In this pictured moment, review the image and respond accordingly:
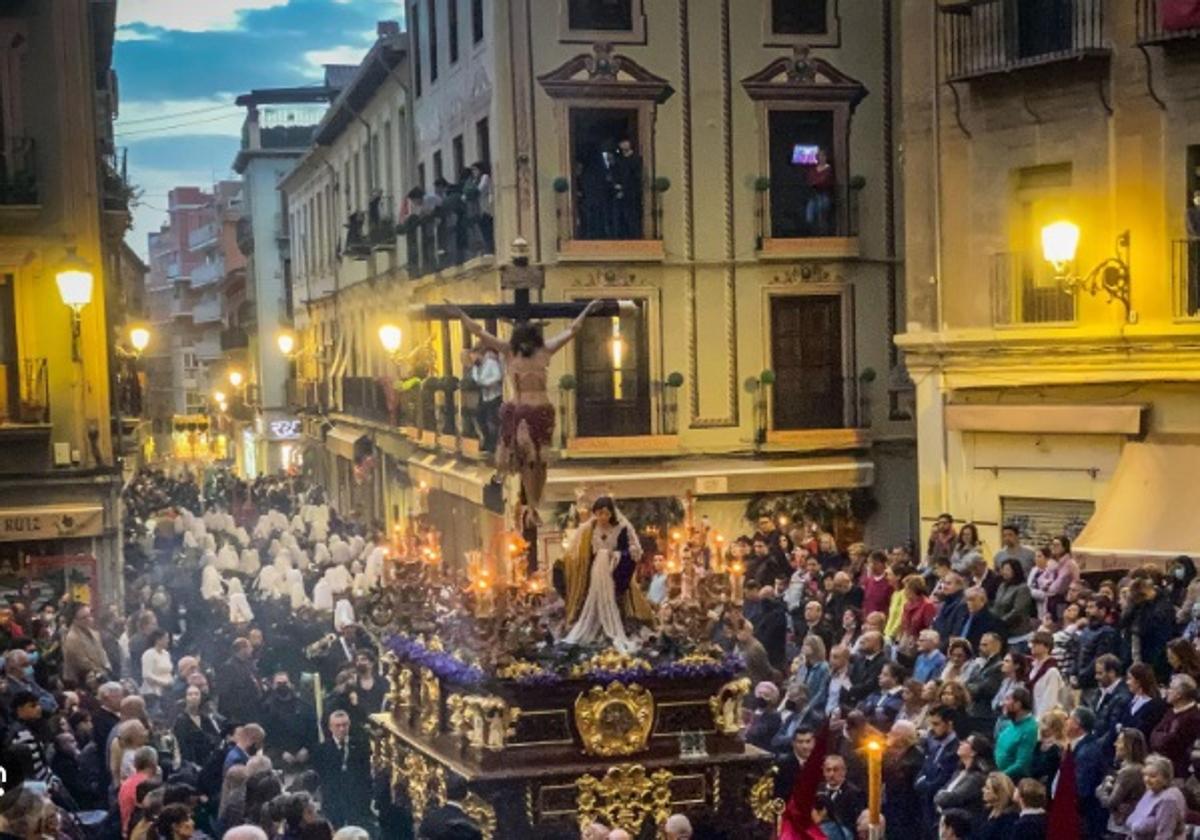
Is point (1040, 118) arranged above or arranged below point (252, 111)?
below

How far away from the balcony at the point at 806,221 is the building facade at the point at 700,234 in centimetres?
3

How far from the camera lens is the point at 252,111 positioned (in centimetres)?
6906

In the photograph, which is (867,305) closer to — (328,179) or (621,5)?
(621,5)

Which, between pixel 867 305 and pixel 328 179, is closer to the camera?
pixel 867 305

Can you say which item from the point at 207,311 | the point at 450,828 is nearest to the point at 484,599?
the point at 450,828

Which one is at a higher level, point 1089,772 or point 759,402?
point 759,402

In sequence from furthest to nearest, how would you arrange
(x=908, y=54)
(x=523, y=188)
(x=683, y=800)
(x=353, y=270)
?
(x=353, y=270), (x=523, y=188), (x=908, y=54), (x=683, y=800)

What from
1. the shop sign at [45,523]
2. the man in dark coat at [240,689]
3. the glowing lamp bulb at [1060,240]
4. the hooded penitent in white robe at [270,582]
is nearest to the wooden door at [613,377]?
the hooded penitent in white robe at [270,582]

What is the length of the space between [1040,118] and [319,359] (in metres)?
32.7

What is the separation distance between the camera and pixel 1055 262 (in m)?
22.1

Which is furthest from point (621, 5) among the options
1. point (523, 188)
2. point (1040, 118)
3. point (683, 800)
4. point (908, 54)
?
point (683, 800)

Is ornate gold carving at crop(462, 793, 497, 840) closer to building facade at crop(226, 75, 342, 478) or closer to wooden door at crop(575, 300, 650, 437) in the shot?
wooden door at crop(575, 300, 650, 437)

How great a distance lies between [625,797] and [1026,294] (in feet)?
37.9

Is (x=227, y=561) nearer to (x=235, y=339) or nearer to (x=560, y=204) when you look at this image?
(x=560, y=204)
